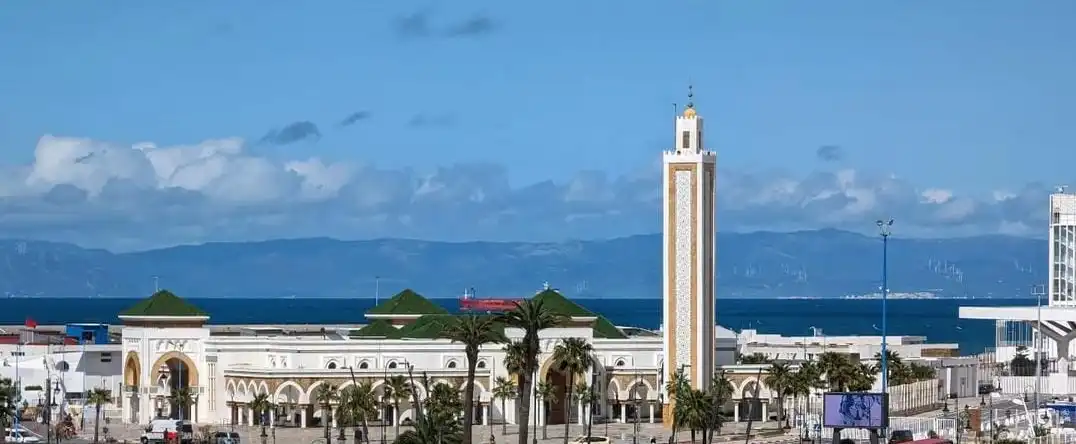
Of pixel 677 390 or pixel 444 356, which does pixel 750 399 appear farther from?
pixel 444 356

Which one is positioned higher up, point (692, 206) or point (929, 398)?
point (692, 206)

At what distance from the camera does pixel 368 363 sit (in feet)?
383

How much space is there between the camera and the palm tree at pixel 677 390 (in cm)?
10213

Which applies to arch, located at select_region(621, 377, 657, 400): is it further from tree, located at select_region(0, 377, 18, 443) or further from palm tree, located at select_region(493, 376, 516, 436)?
tree, located at select_region(0, 377, 18, 443)

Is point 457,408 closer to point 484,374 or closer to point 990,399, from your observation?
point 484,374

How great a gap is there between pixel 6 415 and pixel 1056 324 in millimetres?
48564

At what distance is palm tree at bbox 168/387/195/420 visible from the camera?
11488cm

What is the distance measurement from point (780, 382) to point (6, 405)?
36842 millimetres

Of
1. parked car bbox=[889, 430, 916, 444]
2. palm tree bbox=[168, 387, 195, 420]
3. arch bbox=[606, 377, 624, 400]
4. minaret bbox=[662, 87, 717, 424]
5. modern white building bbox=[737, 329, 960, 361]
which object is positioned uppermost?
minaret bbox=[662, 87, 717, 424]

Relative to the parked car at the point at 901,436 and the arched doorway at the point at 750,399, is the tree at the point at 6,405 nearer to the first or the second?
the arched doorway at the point at 750,399

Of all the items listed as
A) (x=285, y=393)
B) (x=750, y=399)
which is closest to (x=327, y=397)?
(x=285, y=393)

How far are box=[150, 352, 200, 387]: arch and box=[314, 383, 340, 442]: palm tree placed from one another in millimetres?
9093

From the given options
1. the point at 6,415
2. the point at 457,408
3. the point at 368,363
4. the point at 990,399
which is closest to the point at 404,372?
the point at 368,363

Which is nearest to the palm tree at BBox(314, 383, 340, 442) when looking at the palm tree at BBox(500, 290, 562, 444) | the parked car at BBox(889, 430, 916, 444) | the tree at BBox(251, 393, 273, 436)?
the tree at BBox(251, 393, 273, 436)
